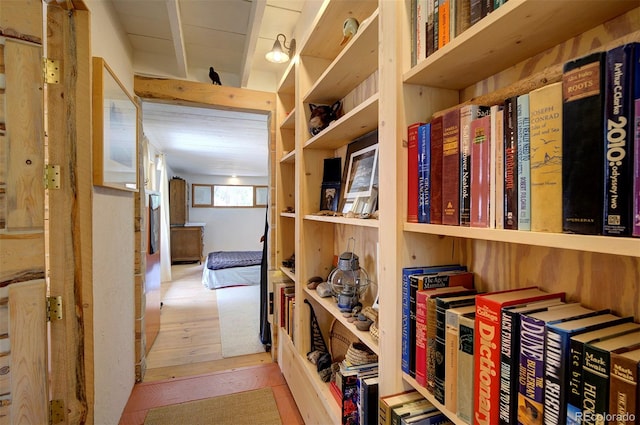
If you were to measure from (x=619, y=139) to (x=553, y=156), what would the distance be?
91mm

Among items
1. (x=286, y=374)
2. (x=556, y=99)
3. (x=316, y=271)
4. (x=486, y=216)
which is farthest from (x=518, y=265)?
(x=286, y=374)

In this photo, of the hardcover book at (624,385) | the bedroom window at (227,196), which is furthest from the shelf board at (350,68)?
A: the bedroom window at (227,196)

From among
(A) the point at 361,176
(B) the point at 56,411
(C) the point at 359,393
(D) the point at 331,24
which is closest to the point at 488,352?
(C) the point at 359,393

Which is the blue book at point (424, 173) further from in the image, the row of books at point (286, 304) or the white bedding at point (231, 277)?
the white bedding at point (231, 277)

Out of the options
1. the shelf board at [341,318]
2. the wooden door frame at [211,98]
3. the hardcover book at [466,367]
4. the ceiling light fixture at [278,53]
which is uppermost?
the ceiling light fixture at [278,53]

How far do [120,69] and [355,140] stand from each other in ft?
5.21

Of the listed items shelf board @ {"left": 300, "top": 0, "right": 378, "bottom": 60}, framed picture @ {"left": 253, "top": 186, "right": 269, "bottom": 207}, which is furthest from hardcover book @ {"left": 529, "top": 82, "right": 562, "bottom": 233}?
framed picture @ {"left": 253, "top": 186, "right": 269, "bottom": 207}

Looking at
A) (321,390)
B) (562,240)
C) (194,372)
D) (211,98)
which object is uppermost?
(211,98)

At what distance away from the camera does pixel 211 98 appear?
92.7 inches

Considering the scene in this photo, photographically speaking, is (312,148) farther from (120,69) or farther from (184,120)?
(184,120)

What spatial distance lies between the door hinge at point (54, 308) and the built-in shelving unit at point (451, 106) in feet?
3.59

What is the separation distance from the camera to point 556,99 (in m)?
0.52

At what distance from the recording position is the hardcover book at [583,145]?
0.46 meters

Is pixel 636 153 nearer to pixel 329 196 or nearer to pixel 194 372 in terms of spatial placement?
pixel 329 196
